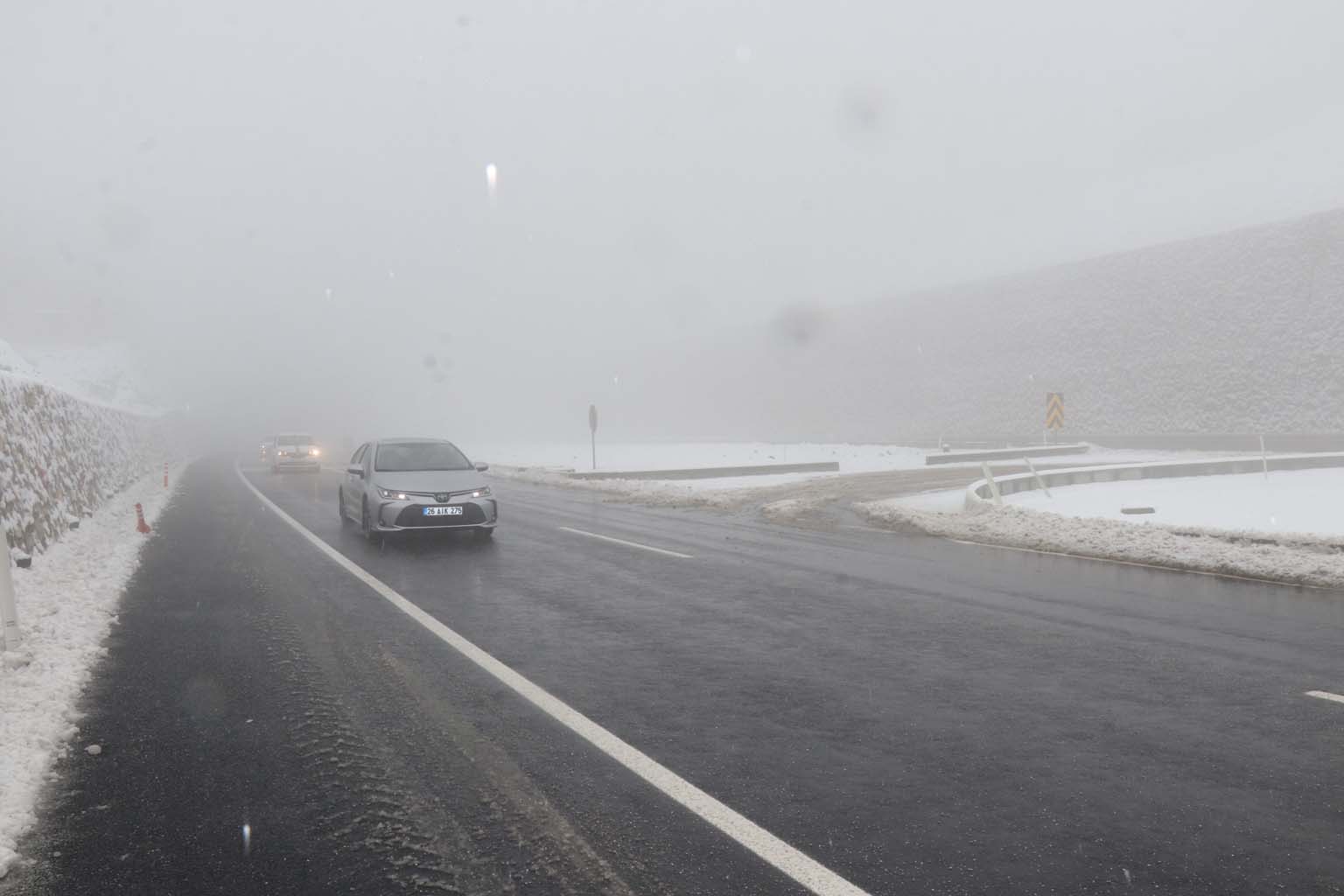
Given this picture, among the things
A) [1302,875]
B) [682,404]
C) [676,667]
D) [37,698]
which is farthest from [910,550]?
[682,404]

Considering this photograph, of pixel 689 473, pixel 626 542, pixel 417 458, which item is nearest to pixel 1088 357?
pixel 689 473

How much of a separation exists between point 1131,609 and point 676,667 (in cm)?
433

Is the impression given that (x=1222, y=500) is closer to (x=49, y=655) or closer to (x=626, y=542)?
(x=626, y=542)

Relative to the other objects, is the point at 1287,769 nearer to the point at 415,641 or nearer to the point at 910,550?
the point at 415,641

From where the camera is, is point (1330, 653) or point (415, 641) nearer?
point (1330, 653)

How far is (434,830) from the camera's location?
137 inches

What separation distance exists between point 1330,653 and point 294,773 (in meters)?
6.62

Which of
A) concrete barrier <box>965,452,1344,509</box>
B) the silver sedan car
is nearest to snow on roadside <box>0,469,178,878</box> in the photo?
the silver sedan car

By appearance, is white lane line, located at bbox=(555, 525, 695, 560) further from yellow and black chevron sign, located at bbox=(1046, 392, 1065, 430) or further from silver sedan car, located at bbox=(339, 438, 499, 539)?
yellow and black chevron sign, located at bbox=(1046, 392, 1065, 430)

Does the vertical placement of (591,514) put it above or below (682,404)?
below

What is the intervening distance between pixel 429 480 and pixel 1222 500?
14.6 m

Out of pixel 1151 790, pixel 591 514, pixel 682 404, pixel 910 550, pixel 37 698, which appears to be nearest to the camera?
pixel 1151 790

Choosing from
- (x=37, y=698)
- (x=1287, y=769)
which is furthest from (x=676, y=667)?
(x=37, y=698)

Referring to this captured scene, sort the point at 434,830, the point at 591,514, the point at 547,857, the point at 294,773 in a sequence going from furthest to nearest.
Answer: the point at 591,514 < the point at 294,773 < the point at 434,830 < the point at 547,857
